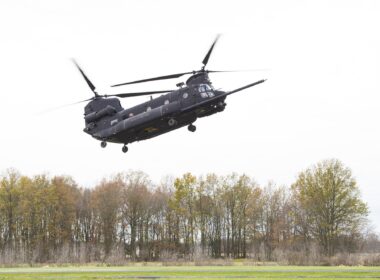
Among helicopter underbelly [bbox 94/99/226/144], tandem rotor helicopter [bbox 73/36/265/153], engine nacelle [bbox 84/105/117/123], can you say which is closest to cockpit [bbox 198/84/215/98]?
tandem rotor helicopter [bbox 73/36/265/153]

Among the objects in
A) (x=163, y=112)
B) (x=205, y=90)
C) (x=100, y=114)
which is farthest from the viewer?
(x=100, y=114)

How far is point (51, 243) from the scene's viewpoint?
109688mm

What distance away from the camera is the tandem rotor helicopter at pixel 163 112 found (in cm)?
4053

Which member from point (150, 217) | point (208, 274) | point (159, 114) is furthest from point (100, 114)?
point (150, 217)

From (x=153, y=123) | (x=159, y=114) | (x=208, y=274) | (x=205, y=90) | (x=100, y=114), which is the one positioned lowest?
(x=208, y=274)

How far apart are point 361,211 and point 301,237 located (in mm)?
13108

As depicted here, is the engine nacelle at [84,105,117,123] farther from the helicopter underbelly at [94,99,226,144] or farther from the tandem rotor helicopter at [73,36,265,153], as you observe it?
the helicopter underbelly at [94,99,226,144]

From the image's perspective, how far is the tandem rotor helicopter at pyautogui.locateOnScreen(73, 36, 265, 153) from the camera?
40.5 m

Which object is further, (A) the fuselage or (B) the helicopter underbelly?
(B) the helicopter underbelly

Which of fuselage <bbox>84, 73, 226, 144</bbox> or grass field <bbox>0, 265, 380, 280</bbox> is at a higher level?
fuselage <bbox>84, 73, 226, 144</bbox>

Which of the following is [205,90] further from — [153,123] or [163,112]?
[153,123]

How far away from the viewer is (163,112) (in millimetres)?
41969

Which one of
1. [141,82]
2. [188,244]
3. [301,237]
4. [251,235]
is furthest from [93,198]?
[141,82]

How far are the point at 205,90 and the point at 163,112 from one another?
3530mm
